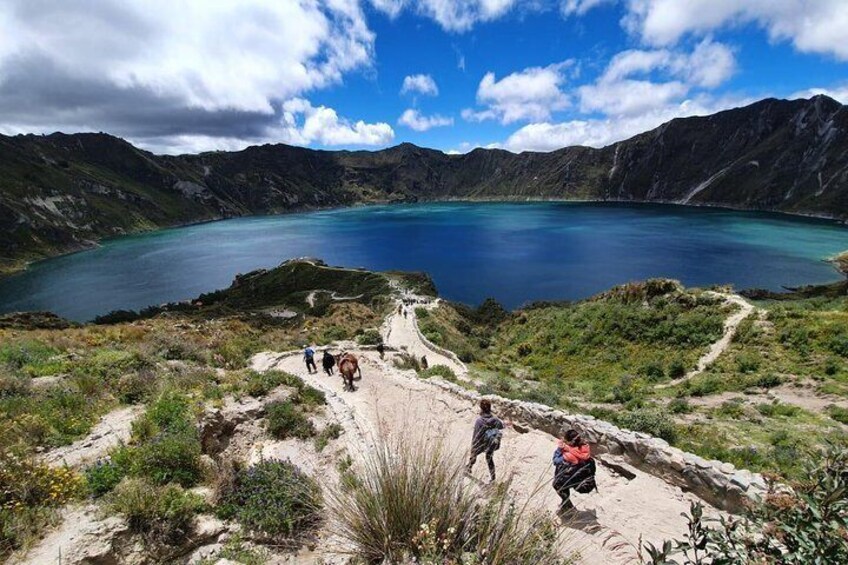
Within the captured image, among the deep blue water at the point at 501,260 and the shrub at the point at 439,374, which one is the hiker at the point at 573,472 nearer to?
the shrub at the point at 439,374

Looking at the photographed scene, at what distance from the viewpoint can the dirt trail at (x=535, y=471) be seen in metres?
6.41

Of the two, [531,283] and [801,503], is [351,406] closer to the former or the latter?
[801,503]

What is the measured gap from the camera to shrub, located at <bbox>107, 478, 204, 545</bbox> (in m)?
6.29

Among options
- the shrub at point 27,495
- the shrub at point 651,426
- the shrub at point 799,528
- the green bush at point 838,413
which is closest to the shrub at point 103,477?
the shrub at point 27,495

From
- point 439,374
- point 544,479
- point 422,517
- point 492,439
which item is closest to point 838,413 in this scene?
point 544,479

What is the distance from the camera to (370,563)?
470 cm

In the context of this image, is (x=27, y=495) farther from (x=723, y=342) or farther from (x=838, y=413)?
(x=723, y=342)

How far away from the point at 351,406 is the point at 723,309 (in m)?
28.6

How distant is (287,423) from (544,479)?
6576 mm

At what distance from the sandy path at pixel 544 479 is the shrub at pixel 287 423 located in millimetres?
1030

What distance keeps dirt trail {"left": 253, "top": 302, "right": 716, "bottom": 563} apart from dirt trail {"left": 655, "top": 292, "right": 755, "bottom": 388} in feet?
52.0

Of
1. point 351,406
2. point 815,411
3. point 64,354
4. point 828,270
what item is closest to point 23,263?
point 64,354

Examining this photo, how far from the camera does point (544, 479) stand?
8898 millimetres

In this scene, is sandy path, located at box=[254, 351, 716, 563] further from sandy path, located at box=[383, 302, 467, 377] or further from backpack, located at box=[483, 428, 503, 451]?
sandy path, located at box=[383, 302, 467, 377]
